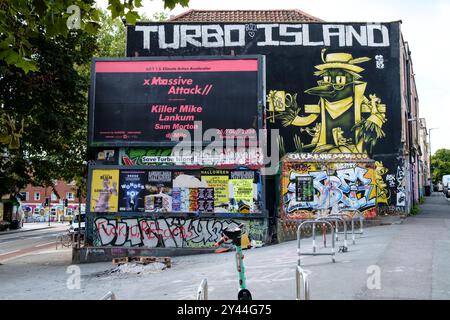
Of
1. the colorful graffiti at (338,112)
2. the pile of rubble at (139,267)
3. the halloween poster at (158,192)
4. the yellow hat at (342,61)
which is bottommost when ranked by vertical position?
the pile of rubble at (139,267)

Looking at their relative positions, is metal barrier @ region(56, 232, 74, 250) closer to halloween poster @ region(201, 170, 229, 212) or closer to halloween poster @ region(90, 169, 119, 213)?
halloween poster @ region(90, 169, 119, 213)

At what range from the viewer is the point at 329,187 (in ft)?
58.4

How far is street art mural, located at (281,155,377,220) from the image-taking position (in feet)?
58.4

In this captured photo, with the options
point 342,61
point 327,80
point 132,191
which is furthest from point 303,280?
point 342,61

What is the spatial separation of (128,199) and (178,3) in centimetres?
1313

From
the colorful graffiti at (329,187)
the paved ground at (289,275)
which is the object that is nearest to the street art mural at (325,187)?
the colorful graffiti at (329,187)

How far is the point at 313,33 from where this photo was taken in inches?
869

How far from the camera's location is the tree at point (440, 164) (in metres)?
93.8

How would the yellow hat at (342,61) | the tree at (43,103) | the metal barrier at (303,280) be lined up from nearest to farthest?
1. the metal barrier at (303,280)
2. the tree at (43,103)
3. the yellow hat at (342,61)

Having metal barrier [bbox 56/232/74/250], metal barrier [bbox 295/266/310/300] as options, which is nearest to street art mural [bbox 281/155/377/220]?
metal barrier [bbox 295/266/310/300]

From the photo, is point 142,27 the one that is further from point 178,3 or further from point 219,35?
point 178,3

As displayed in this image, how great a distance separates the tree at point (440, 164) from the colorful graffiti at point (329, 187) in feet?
277

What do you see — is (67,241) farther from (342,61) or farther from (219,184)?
(342,61)

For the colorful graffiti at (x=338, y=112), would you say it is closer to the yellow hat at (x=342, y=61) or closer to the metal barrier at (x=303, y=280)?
the yellow hat at (x=342, y=61)
